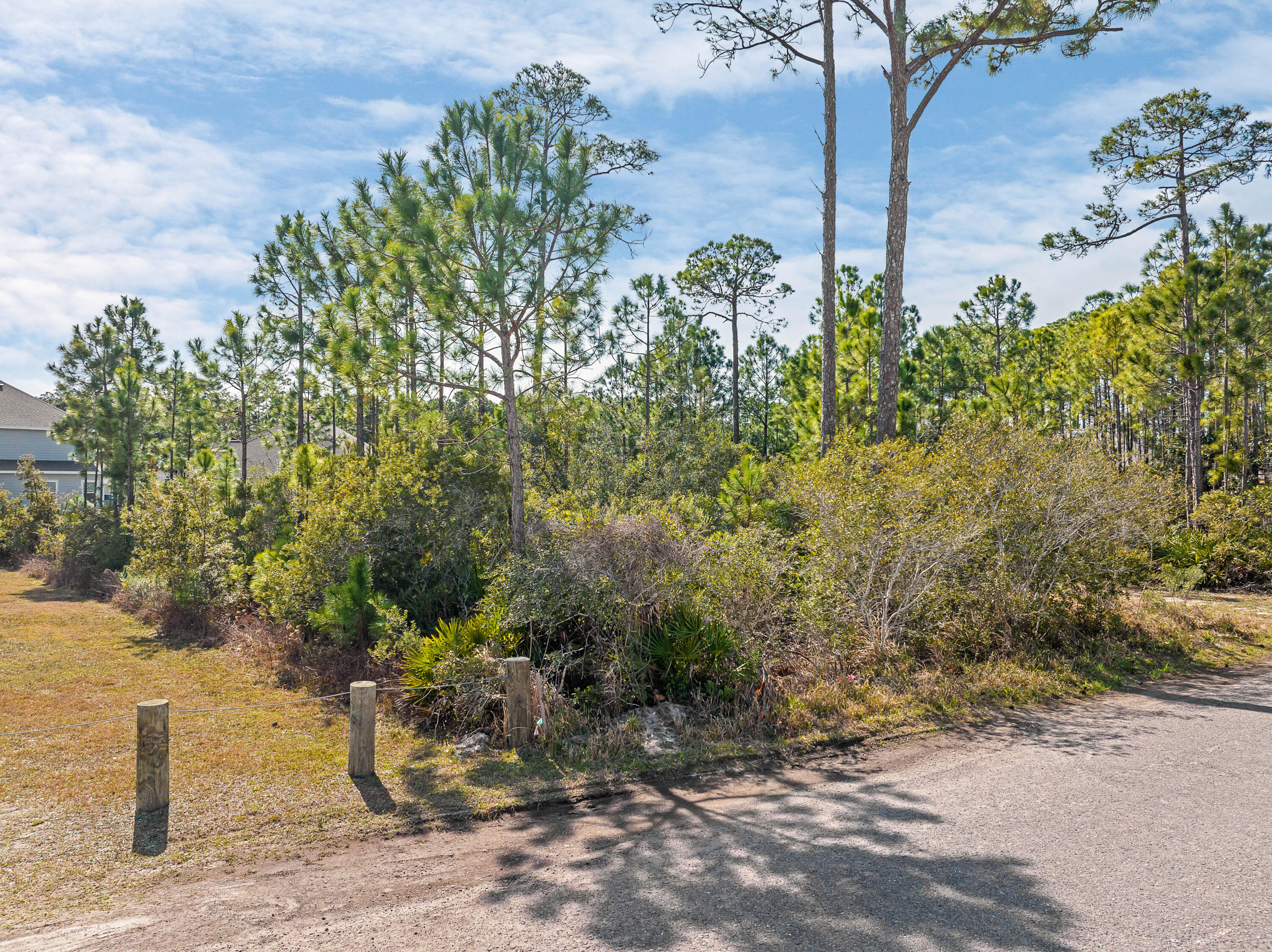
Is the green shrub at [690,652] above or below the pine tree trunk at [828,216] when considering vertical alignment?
below

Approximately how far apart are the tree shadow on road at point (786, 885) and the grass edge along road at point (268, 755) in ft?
3.83

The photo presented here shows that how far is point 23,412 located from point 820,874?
5354cm

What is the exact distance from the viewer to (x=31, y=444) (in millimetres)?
41500

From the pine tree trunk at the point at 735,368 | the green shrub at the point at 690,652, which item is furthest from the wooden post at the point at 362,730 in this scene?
the pine tree trunk at the point at 735,368

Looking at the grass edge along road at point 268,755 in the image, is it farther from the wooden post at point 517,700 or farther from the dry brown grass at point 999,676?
the wooden post at point 517,700

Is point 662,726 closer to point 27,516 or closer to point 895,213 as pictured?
point 895,213

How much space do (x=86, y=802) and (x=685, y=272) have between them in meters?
22.6

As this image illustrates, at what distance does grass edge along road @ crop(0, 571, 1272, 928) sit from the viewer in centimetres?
502

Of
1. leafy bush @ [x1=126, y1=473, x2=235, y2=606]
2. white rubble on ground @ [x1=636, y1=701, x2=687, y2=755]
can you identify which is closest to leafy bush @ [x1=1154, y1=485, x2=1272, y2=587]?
white rubble on ground @ [x1=636, y1=701, x2=687, y2=755]

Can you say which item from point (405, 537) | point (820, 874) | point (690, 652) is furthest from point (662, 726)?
point (405, 537)

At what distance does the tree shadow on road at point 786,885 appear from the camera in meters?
3.74

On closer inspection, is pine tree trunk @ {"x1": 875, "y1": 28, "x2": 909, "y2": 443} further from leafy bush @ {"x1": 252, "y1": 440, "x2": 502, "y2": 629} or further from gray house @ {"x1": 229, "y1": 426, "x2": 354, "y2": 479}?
gray house @ {"x1": 229, "y1": 426, "x2": 354, "y2": 479}

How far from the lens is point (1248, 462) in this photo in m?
19.4

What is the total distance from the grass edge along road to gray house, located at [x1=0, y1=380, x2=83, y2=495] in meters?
37.2
